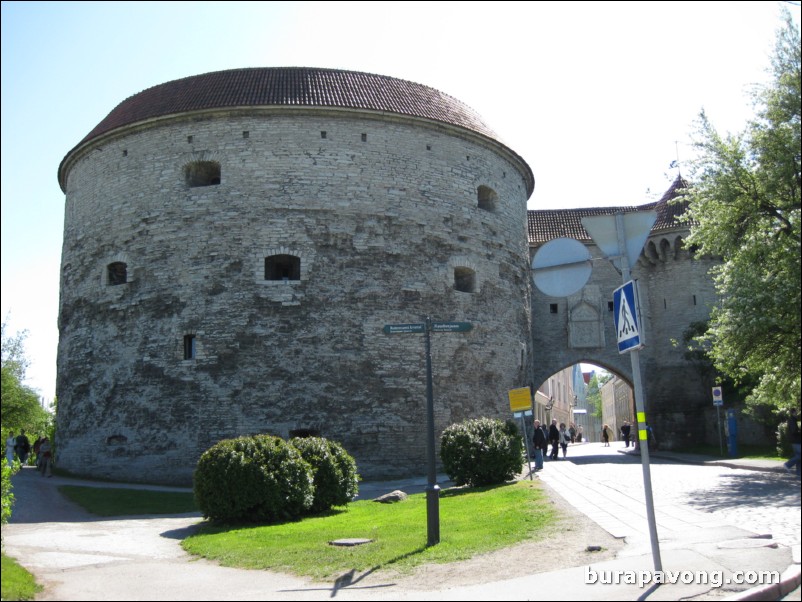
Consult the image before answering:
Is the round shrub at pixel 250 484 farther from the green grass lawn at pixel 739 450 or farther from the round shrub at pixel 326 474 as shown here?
the green grass lawn at pixel 739 450

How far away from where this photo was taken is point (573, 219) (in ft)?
100

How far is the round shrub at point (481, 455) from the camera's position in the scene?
14.5 metres

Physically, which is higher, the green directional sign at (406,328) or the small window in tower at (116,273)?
the small window in tower at (116,273)

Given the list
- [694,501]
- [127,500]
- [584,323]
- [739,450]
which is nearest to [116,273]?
[127,500]

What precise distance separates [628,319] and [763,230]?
9532 mm

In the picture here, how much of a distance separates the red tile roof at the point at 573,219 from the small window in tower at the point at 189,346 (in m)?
15.0

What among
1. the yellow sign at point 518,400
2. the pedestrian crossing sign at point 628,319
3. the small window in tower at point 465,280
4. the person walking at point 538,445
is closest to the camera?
the pedestrian crossing sign at point 628,319

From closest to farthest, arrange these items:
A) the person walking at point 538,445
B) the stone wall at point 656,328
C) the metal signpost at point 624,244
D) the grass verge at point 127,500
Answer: the metal signpost at point 624,244
the grass verge at point 127,500
the person walking at point 538,445
the stone wall at point 656,328

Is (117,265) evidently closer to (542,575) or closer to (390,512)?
(390,512)

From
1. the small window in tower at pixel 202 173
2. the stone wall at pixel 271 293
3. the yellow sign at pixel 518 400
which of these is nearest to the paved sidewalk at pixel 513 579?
the yellow sign at pixel 518 400

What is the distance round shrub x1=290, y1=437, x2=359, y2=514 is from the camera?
491 inches

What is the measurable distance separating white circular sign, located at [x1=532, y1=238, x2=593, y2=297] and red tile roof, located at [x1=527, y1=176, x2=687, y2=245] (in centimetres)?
2254

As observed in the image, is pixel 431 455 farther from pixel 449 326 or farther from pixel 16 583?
pixel 16 583

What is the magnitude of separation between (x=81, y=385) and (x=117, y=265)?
3395 mm
